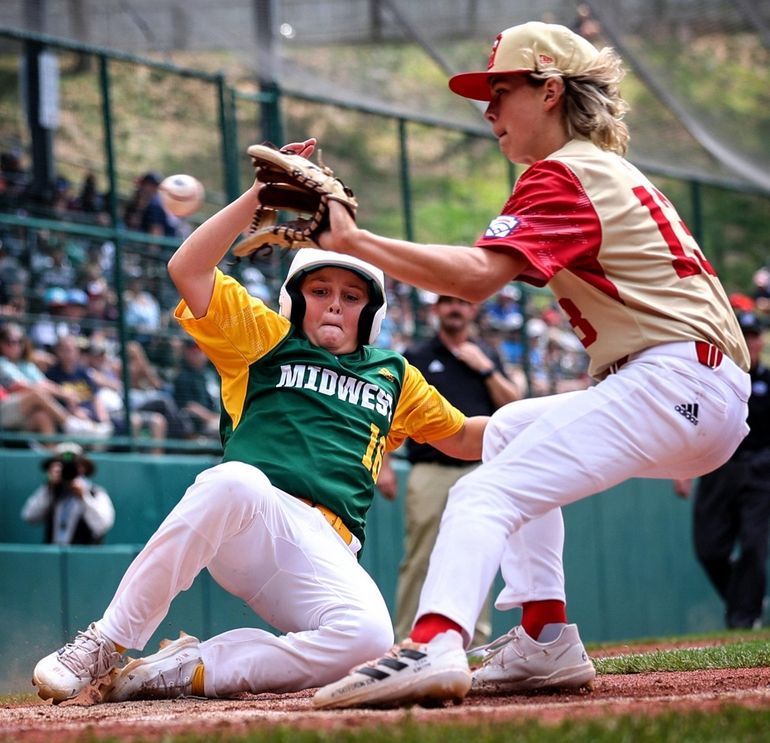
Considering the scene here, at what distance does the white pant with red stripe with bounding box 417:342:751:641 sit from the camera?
3.65 meters

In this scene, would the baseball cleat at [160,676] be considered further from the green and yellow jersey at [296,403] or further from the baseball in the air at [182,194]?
the baseball in the air at [182,194]

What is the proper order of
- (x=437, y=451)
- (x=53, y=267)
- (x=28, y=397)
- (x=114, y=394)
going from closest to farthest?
(x=437, y=451)
(x=28, y=397)
(x=53, y=267)
(x=114, y=394)

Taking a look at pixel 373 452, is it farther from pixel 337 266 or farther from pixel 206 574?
pixel 206 574

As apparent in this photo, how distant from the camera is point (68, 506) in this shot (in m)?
8.41

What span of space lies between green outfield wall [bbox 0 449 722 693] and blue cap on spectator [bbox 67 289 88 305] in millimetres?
1219

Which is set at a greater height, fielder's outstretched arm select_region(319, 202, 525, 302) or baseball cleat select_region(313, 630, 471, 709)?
fielder's outstretched arm select_region(319, 202, 525, 302)

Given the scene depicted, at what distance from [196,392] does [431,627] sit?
6637 millimetres

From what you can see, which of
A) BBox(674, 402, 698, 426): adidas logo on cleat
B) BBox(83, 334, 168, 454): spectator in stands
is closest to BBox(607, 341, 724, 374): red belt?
BBox(674, 402, 698, 426): adidas logo on cleat

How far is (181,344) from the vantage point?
396 inches

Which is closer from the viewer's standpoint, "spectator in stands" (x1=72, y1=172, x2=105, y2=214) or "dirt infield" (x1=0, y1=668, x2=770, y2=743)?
"dirt infield" (x1=0, y1=668, x2=770, y2=743)

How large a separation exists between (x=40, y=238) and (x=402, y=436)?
17.0 feet

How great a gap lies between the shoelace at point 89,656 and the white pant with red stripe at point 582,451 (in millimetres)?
1067

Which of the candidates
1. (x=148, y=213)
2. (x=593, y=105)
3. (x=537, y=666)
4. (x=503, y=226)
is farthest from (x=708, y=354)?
(x=148, y=213)

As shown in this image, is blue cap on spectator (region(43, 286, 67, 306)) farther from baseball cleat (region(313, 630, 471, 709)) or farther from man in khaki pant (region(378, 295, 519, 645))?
baseball cleat (region(313, 630, 471, 709))
